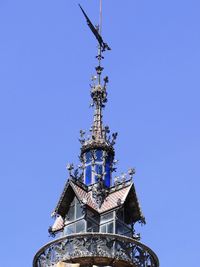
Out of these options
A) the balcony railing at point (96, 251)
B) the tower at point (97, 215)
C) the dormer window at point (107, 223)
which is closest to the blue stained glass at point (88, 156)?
the tower at point (97, 215)

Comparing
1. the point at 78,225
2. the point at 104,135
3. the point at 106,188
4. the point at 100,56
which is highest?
the point at 100,56

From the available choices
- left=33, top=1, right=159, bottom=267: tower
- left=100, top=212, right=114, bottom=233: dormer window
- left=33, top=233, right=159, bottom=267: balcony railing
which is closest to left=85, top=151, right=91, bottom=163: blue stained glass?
left=33, top=1, right=159, bottom=267: tower

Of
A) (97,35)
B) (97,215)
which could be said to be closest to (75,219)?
(97,215)

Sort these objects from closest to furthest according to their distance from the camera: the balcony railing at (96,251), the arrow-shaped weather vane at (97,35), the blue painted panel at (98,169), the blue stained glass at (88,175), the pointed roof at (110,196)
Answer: the balcony railing at (96,251)
the pointed roof at (110,196)
the blue stained glass at (88,175)
the blue painted panel at (98,169)
the arrow-shaped weather vane at (97,35)

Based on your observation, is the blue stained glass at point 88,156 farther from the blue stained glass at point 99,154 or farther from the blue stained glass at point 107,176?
the blue stained glass at point 107,176

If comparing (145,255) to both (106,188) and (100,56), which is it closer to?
(106,188)

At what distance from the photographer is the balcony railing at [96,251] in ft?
122

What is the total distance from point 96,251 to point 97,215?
11.6 feet

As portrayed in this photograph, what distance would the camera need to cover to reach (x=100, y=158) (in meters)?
43.4

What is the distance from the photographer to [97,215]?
40250 mm

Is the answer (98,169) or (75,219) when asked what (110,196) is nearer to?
(98,169)

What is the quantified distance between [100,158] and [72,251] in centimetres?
761

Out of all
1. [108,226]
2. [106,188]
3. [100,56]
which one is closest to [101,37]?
[100,56]

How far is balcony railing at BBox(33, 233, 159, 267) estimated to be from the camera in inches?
1459
